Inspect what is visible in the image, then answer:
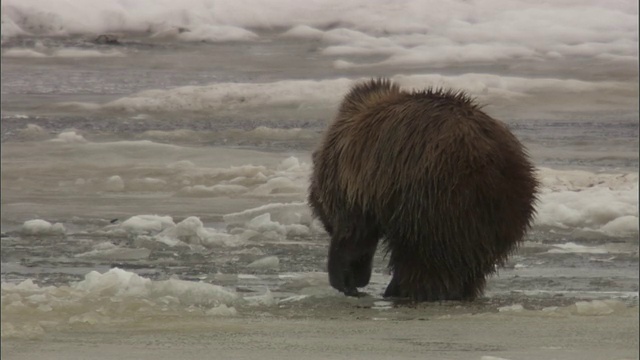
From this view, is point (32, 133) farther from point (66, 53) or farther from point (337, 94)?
point (337, 94)

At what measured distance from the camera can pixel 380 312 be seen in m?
4.91

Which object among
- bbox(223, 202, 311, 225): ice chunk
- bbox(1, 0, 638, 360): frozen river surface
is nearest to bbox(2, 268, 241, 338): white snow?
bbox(1, 0, 638, 360): frozen river surface

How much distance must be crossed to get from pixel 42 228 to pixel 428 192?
9.17 ft

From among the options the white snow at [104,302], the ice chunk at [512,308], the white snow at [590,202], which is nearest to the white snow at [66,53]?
the white snow at [590,202]

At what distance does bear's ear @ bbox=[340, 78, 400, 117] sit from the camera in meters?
5.43

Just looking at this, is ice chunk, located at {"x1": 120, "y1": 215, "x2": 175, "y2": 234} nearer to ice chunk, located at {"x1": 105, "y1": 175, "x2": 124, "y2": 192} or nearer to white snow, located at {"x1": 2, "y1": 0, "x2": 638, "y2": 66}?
ice chunk, located at {"x1": 105, "y1": 175, "x2": 124, "y2": 192}

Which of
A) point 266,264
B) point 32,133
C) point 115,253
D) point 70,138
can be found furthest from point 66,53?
point 266,264

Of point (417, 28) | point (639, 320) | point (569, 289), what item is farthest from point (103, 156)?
point (639, 320)

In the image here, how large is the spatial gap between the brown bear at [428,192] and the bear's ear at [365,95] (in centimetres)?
7

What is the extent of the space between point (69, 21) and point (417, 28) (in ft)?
8.63

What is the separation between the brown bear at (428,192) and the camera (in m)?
4.98

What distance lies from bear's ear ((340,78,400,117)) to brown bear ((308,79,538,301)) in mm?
67

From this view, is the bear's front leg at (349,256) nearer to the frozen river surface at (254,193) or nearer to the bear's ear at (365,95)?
the frozen river surface at (254,193)

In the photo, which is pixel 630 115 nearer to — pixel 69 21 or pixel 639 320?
pixel 69 21
